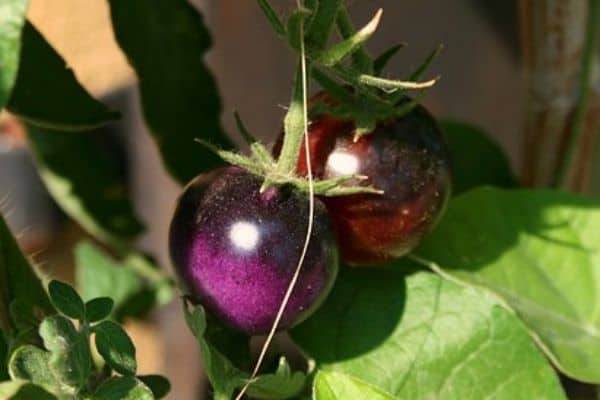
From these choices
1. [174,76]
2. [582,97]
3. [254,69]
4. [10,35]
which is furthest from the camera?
[254,69]

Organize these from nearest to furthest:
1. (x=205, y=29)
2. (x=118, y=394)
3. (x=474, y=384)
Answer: (x=118, y=394)
(x=474, y=384)
(x=205, y=29)

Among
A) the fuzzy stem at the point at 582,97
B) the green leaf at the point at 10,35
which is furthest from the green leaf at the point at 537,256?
the green leaf at the point at 10,35

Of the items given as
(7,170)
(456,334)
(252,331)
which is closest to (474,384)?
(456,334)

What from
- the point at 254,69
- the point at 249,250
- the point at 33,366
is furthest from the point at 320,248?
the point at 254,69

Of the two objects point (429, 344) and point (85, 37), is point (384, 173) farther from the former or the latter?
point (85, 37)

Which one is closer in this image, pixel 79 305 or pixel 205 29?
pixel 79 305

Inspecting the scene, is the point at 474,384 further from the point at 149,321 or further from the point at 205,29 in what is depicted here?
the point at 149,321

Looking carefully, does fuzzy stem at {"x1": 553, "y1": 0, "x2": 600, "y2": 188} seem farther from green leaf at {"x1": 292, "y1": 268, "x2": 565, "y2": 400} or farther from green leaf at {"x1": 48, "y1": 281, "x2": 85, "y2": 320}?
green leaf at {"x1": 48, "y1": 281, "x2": 85, "y2": 320}
